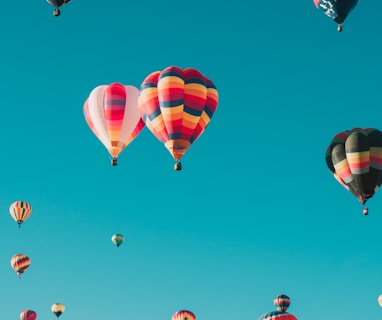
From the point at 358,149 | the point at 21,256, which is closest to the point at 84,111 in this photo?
the point at 358,149

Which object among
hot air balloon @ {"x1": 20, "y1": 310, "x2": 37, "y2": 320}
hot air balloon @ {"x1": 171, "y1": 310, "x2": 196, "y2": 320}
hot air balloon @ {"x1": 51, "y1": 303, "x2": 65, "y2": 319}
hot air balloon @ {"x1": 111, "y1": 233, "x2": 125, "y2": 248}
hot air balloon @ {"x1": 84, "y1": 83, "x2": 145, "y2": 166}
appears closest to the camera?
hot air balloon @ {"x1": 84, "y1": 83, "x2": 145, "y2": 166}

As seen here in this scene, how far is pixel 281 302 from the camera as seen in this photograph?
191 ft

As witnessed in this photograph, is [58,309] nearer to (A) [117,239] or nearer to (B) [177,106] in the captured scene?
(A) [117,239]

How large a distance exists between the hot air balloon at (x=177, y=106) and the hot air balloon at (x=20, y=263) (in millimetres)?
24729

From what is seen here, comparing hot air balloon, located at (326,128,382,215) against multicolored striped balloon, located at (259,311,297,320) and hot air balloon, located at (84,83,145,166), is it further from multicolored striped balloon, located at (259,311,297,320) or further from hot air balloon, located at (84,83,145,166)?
multicolored striped balloon, located at (259,311,297,320)

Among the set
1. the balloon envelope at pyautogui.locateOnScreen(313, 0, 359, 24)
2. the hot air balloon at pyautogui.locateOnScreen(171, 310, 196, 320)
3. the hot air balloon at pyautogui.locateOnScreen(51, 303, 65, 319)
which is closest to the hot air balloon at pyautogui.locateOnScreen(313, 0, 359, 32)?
the balloon envelope at pyautogui.locateOnScreen(313, 0, 359, 24)

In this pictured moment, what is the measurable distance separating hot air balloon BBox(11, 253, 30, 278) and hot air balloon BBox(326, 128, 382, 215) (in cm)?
2828

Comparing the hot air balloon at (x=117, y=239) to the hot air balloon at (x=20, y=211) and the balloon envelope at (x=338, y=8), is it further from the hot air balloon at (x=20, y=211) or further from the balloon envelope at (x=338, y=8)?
the balloon envelope at (x=338, y=8)

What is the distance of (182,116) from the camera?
4188cm

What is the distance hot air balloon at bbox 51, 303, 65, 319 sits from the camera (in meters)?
66.8

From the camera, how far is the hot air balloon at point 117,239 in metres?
65.6

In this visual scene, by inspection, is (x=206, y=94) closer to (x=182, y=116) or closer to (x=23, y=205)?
(x=182, y=116)

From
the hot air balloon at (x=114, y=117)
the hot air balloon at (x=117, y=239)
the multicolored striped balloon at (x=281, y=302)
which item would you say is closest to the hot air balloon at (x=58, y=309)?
the hot air balloon at (x=117, y=239)

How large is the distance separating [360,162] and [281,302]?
1818 centimetres
